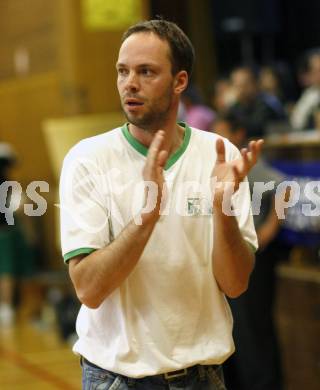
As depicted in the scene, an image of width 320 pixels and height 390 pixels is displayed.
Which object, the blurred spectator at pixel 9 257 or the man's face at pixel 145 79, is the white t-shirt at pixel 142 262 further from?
the blurred spectator at pixel 9 257

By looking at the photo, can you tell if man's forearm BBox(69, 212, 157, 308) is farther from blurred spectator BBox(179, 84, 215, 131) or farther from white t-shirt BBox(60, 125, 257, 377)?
blurred spectator BBox(179, 84, 215, 131)

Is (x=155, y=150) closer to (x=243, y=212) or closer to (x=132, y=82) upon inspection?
(x=132, y=82)

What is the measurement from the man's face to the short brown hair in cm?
2

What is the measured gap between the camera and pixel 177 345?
9.84 feet

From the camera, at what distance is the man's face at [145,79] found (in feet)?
9.70

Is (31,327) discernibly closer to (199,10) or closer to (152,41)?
(199,10)

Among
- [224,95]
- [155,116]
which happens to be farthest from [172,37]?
[224,95]

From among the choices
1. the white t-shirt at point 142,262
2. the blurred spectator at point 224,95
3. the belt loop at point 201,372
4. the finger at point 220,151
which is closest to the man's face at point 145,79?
the white t-shirt at point 142,262

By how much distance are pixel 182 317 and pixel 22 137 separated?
32.0 ft

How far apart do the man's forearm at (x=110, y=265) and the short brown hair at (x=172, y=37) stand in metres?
0.62

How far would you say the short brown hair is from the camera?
303cm

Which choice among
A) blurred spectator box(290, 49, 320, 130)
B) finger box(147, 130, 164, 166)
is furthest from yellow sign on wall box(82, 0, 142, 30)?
finger box(147, 130, 164, 166)

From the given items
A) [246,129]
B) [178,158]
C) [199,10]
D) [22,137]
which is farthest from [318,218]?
[199,10]

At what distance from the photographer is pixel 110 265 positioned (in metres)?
2.81
